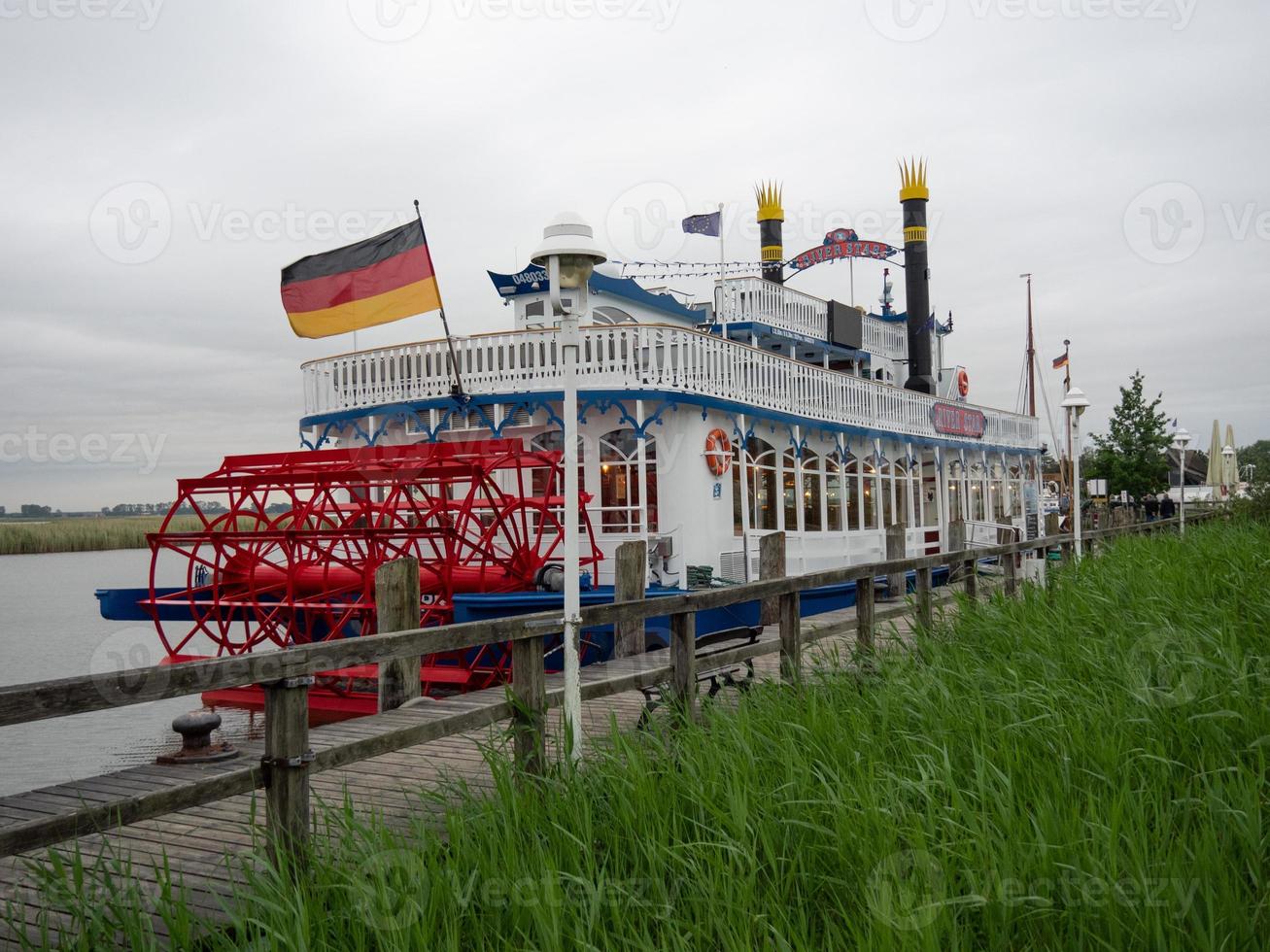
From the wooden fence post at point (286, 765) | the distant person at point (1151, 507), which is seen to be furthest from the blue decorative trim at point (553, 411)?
the distant person at point (1151, 507)

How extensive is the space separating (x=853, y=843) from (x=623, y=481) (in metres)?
10.0

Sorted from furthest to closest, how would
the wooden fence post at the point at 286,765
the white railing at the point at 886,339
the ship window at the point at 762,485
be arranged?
the white railing at the point at 886,339 → the ship window at the point at 762,485 → the wooden fence post at the point at 286,765

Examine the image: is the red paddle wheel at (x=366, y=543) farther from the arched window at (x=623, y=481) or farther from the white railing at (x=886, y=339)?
the white railing at (x=886, y=339)

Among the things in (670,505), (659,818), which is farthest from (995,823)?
(670,505)

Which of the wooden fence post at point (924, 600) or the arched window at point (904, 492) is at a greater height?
the arched window at point (904, 492)

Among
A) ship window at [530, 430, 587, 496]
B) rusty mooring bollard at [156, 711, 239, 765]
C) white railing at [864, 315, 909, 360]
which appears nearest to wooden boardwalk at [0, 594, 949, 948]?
rusty mooring bollard at [156, 711, 239, 765]

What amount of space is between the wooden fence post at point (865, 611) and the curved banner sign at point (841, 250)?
45.5ft

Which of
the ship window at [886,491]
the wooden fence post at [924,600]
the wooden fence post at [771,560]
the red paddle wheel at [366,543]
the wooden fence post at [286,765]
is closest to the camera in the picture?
the wooden fence post at [286,765]

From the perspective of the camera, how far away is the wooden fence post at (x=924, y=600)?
707cm

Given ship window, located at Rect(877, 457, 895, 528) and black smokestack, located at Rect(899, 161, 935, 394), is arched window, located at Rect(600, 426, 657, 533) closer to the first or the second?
ship window, located at Rect(877, 457, 895, 528)

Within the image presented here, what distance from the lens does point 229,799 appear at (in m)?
4.57

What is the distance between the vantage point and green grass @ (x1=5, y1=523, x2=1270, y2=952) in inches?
107

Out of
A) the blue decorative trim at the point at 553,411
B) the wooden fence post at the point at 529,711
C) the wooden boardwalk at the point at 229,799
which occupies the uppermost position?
the blue decorative trim at the point at 553,411

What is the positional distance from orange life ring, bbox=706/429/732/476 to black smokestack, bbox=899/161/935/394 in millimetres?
9912
